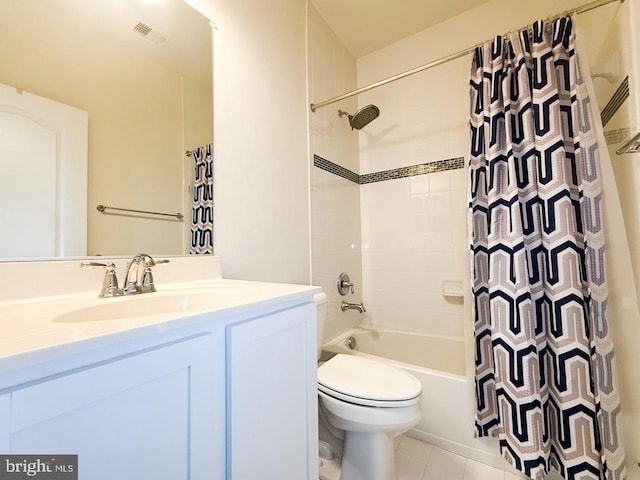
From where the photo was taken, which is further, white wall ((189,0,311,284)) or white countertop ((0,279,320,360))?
white wall ((189,0,311,284))

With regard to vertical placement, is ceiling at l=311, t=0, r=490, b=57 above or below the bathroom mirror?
above

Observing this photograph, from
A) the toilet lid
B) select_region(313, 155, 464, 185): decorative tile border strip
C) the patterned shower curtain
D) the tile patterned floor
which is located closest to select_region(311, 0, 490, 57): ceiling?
the patterned shower curtain

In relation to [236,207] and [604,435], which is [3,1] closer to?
[236,207]

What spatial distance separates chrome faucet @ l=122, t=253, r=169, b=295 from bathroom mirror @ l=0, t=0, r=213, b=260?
0.32 feet

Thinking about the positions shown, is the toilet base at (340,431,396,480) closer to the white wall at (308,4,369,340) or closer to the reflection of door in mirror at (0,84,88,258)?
the white wall at (308,4,369,340)

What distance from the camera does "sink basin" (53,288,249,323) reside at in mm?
653

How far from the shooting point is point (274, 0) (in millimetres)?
1474

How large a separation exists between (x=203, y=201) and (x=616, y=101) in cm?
172

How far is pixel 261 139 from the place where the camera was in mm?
1359

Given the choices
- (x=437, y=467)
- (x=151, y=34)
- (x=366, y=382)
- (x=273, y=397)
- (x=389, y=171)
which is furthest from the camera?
(x=389, y=171)

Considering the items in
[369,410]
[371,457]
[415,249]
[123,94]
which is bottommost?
[371,457]

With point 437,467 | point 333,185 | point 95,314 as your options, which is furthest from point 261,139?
point 437,467

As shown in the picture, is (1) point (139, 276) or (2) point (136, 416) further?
(1) point (139, 276)

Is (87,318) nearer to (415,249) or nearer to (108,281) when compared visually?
(108,281)
